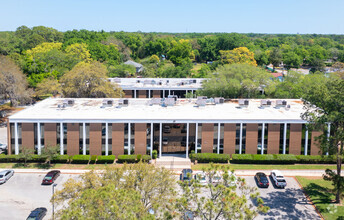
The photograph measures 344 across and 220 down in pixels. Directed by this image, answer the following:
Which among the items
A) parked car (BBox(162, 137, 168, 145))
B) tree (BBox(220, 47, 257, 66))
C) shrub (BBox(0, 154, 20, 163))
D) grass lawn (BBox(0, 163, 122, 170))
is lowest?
grass lawn (BBox(0, 163, 122, 170))

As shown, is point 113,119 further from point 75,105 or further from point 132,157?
point 75,105

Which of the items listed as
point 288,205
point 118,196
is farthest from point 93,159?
point 288,205

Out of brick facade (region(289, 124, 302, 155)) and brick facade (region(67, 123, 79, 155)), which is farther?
brick facade (region(289, 124, 302, 155))

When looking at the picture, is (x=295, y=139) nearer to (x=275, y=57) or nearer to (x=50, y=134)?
(x=50, y=134)

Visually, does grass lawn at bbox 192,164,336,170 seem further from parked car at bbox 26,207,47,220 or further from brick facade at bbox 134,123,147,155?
parked car at bbox 26,207,47,220

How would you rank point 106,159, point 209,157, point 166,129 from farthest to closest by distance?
point 166,129
point 209,157
point 106,159

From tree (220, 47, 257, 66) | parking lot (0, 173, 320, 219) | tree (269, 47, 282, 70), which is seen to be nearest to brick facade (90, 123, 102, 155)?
parking lot (0, 173, 320, 219)

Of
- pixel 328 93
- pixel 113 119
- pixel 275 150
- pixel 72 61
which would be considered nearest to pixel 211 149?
pixel 275 150
